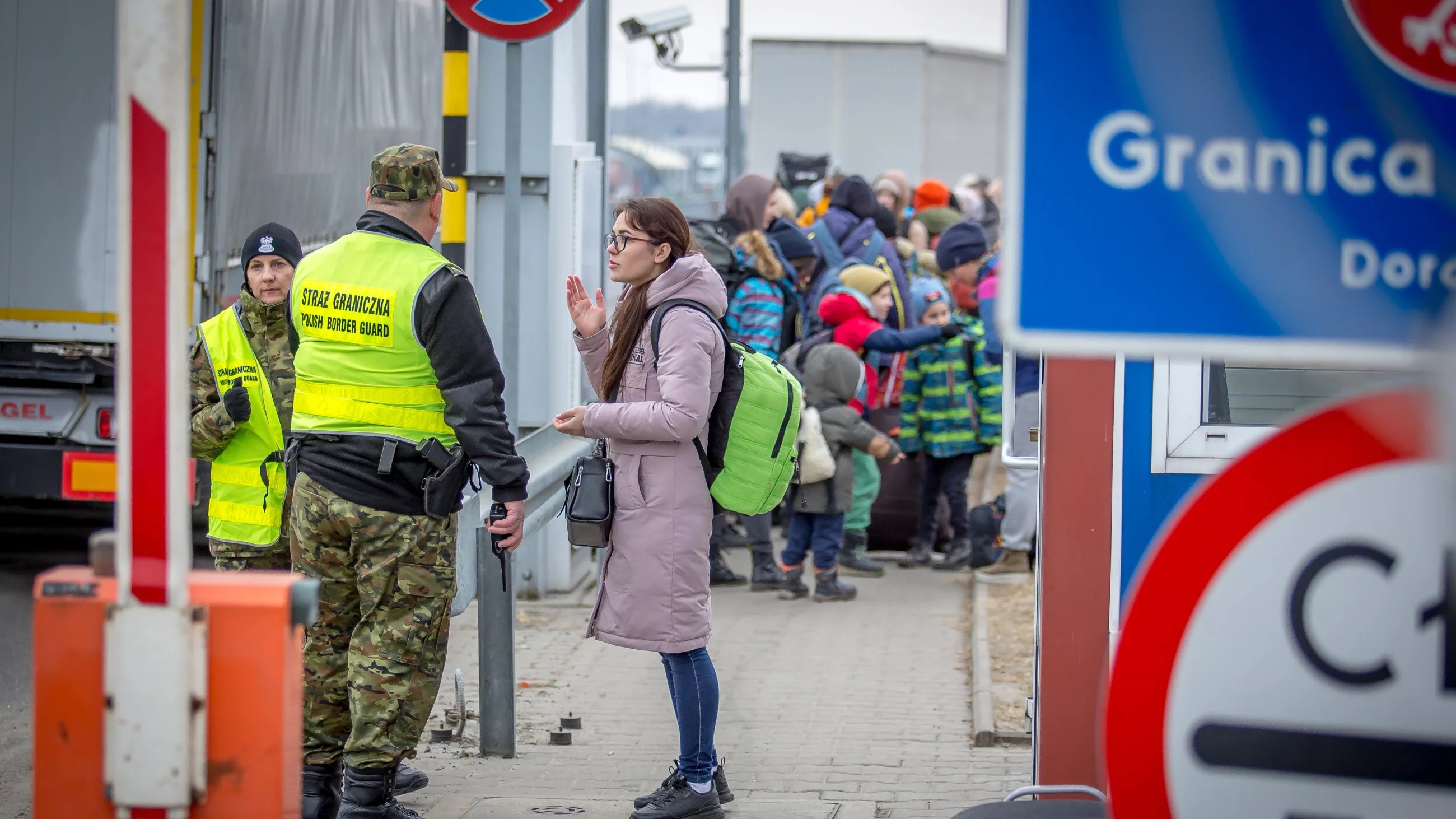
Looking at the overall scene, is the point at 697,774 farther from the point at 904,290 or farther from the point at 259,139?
the point at 904,290

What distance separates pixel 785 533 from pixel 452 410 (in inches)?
248

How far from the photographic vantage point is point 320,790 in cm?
462

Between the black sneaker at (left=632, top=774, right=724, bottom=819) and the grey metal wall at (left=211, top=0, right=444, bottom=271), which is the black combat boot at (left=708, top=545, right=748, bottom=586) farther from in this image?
the black sneaker at (left=632, top=774, right=724, bottom=819)

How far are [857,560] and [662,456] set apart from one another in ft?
16.1

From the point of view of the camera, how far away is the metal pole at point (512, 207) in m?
5.53

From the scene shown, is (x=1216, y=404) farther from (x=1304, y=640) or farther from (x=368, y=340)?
(x=368, y=340)

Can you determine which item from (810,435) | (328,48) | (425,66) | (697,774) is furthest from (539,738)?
(425,66)

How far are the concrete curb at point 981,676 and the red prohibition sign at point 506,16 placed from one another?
118 inches

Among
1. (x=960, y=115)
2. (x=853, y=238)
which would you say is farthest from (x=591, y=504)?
(x=960, y=115)

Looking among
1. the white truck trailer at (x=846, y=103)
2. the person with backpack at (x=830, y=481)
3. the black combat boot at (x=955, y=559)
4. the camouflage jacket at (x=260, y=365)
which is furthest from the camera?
the white truck trailer at (x=846, y=103)

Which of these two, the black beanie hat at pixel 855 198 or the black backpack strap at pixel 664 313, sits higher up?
the black beanie hat at pixel 855 198

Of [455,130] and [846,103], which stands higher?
[846,103]

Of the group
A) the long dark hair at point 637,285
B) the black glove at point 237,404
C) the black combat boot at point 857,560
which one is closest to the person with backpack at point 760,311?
the black combat boot at point 857,560

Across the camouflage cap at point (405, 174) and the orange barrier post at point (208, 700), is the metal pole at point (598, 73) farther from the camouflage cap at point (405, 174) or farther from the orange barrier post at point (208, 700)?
the orange barrier post at point (208, 700)
